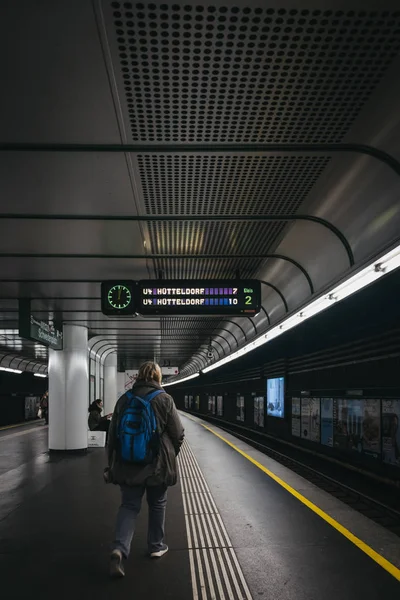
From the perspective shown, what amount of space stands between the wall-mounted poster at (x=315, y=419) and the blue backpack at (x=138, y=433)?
8572mm

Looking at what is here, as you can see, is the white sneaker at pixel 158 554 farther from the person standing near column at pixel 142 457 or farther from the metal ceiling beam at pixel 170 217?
the metal ceiling beam at pixel 170 217

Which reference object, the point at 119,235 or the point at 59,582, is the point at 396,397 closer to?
the point at 119,235

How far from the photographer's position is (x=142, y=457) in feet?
13.1

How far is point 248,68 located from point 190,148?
1053 millimetres

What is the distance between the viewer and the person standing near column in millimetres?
4004

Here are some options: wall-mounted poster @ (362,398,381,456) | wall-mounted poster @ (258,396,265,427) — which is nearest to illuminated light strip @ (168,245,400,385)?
wall-mounted poster @ (362,398,381,456)

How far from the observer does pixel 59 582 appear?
374cm

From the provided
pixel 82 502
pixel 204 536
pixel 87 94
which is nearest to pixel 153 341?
pixel 82 502

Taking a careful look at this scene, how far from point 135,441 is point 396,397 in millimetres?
5291

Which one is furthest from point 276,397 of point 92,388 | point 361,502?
point 361,502

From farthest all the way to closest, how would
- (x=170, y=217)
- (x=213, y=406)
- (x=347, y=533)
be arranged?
(x=213, y=406) < (x=170, y=217) < (x=347, y=533)

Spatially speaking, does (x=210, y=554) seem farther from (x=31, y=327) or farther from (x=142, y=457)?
(x=31, y=327)

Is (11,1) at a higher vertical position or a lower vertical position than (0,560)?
higher

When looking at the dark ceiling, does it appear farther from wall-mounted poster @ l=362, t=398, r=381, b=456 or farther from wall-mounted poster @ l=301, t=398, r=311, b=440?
wall-mounted poster @ l=301, t=398, r=311, b=440
